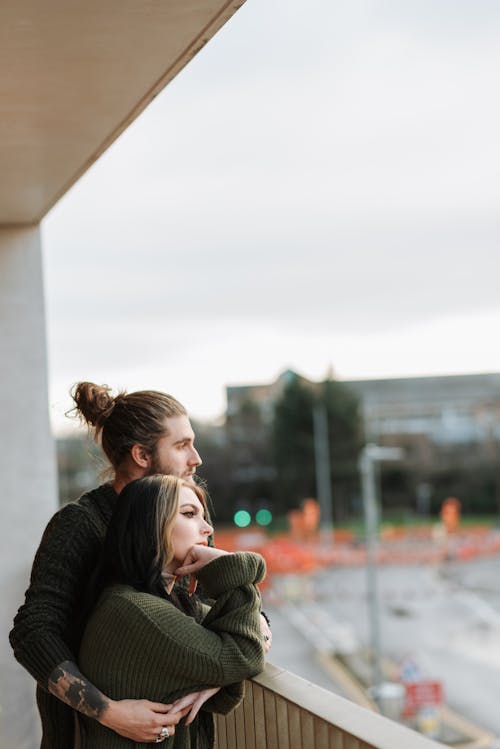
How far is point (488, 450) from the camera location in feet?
169

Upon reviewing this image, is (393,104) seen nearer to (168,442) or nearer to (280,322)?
(280,322)

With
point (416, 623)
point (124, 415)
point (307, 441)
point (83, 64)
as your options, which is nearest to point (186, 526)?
point (124, 415)

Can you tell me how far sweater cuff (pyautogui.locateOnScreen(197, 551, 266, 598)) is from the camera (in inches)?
70.9

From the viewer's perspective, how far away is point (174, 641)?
5.62 feet

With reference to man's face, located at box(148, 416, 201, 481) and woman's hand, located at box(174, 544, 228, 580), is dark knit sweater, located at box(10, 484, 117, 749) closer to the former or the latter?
man's face, located at box(148, 416, 201, 481)

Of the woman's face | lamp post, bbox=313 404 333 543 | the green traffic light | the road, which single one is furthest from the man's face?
lamp post, bbox=313 404 333 543

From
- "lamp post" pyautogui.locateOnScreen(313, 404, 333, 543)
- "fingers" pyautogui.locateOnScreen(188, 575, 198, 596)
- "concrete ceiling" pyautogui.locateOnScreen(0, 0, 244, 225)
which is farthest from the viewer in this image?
"lamp post" pyautogui.locateOnScreen(313, 404, 333, 543)

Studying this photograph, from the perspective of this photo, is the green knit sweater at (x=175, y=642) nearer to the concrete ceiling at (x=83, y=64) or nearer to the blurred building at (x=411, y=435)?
the concrete ceiling at (x=83, y=64)

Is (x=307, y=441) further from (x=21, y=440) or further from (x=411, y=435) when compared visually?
(x=21, y=440)

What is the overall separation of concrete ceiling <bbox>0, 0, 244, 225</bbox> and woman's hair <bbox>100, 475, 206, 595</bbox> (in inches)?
34.2

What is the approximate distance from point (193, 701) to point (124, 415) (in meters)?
0.65

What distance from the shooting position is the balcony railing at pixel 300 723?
1.74 metres

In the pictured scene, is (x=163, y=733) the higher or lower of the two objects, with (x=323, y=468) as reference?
higher

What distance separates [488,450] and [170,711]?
2010 inches
